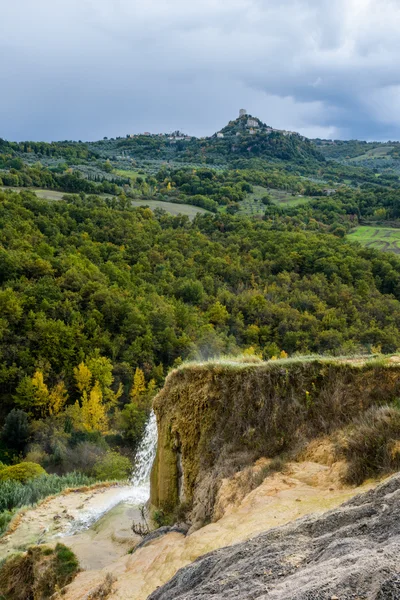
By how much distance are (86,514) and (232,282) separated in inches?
2168

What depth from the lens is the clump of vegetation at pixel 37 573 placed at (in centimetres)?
998

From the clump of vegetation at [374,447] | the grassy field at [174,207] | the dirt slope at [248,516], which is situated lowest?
the dirt slope at [248,516]

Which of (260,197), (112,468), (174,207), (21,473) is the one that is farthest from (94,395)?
(260,197)

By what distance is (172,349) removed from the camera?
153ft

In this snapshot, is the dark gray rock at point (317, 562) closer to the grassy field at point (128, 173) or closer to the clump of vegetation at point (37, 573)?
the clump of vegetation at point (37, 573)

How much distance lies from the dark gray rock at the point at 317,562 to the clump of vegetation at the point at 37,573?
6219 millimetres

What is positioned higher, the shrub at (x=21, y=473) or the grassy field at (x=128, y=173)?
the grassy field at (x=128, y=173)

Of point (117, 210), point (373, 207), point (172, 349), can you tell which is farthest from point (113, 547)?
point (373, 207)

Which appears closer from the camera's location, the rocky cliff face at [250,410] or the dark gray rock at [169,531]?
the rocky cliff face at [250,410]

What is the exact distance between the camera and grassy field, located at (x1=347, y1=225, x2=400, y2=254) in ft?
268

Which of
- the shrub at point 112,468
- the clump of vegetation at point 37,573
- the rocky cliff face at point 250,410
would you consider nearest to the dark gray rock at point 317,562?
the rocky cliff face at point 250,410

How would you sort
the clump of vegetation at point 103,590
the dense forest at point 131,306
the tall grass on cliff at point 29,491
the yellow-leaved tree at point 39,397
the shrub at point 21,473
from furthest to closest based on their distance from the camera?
the yellow-leaved tree at point 39,397 < the dense forest at point 131,306 < the shrub at point 21,473 < the tall grass on cliff at point 29,491 < the clump of vegetation at point 103,590

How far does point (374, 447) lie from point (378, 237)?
92666 mm

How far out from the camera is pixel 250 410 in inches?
354
